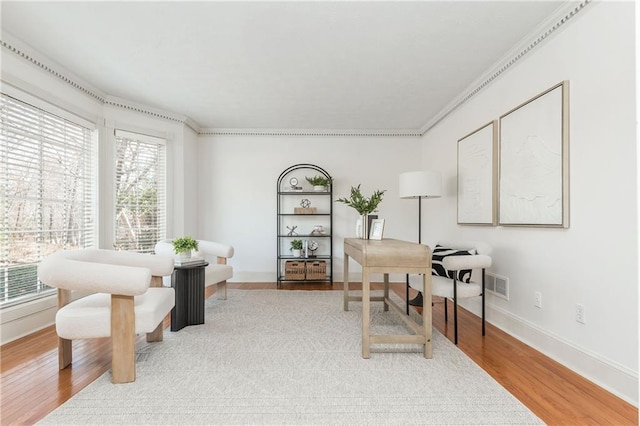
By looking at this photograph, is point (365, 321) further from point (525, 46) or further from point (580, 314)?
point (525, 46)

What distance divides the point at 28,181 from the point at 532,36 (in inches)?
178

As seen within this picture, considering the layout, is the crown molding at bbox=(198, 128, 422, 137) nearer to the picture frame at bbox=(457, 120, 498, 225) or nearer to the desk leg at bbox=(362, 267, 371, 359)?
the picture frame at bbox=(457, 120, 498, 225)

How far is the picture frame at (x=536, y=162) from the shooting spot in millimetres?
2146

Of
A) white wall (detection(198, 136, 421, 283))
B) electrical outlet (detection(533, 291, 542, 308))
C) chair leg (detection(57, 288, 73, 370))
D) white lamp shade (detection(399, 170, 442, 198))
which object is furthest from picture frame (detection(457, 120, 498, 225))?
chair leg (detection(57, 288, 73, 370))

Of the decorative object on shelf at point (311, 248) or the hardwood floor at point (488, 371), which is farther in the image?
the decorative object on shelf at point (311, 248)

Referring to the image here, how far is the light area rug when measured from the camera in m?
1.54

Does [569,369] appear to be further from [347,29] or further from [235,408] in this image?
Answer: [347,29]

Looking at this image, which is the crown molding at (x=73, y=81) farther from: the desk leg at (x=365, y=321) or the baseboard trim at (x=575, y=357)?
the baseboard trim at (x=575, y=357)

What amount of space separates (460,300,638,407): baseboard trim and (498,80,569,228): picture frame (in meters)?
0.85

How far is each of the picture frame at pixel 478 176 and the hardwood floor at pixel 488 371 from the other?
1.18m

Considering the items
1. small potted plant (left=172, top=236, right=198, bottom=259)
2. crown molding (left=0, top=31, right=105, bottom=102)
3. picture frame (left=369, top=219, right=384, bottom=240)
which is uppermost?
crown molding (left=0, top=31, right=105, bottom=102)

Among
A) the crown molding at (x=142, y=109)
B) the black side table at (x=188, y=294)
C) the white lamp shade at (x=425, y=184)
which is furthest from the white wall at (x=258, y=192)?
the black side table at (x=188, y=294)

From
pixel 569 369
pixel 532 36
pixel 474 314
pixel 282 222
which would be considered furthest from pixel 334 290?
pixel 532 36

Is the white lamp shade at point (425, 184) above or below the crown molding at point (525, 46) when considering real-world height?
below
